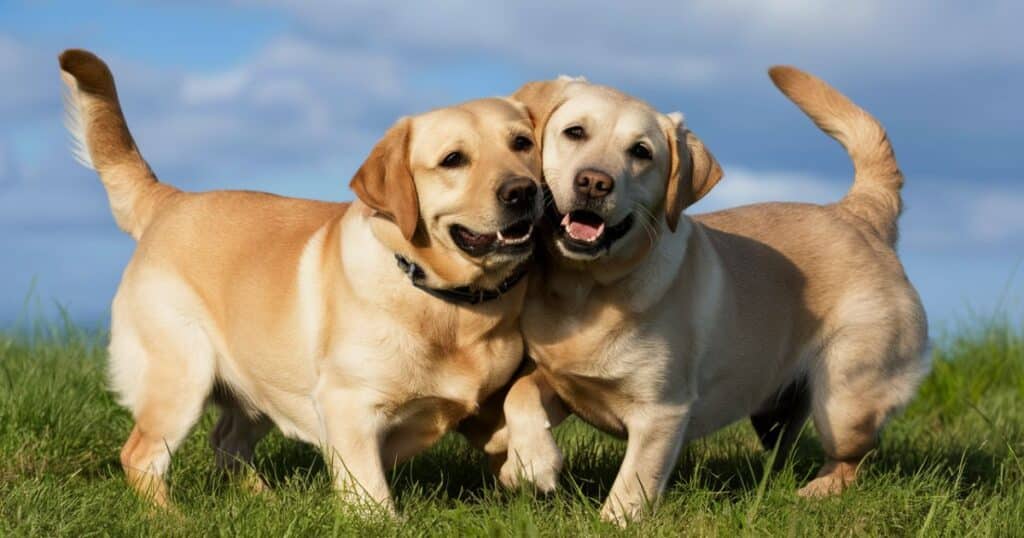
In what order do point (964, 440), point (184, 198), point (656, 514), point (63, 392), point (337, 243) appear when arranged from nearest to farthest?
point (656, 514) < point (337, 243) < point (184, 198) < point (63, 392) < point (964, 440)

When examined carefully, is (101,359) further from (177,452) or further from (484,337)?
(484,337)

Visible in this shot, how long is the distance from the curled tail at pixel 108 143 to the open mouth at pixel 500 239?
7.50 feet

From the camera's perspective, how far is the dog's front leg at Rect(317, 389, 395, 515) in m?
4.68

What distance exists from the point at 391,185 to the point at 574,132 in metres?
0.75

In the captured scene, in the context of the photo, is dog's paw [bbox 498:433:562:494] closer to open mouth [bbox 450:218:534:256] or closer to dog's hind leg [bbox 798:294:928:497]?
open mouth [bbox 450:218:534:256]

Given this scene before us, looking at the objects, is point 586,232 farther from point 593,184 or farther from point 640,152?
point 640,152

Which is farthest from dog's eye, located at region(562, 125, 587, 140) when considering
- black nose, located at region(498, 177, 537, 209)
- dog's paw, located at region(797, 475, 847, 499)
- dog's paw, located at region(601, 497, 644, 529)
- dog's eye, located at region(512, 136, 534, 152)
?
dog's paw, located at region(797, 475, 847, 499)

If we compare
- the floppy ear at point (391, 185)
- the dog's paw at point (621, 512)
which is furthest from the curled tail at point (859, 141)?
the floppy ear at point (391, 185)

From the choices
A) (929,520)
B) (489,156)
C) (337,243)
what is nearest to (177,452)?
(337,243)

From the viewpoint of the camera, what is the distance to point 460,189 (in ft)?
14.8

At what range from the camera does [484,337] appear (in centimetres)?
472

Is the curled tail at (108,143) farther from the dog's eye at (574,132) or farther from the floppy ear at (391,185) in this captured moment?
the dog's eye at (574,132)

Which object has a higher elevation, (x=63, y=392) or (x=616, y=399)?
(x=616, y=399)

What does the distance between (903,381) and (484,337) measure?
247 cm
